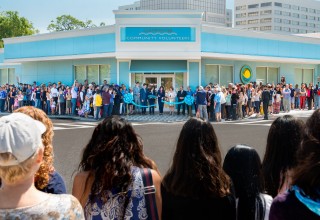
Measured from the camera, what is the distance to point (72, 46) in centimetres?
2805

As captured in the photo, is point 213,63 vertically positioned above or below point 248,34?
below

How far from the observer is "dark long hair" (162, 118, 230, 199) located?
114 inches

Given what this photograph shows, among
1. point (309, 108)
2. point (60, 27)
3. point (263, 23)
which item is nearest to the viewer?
point (309, 108)

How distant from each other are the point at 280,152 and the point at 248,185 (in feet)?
1.22

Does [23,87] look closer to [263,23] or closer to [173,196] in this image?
[173,196]

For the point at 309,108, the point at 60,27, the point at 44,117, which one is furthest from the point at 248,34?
the point at 60,27

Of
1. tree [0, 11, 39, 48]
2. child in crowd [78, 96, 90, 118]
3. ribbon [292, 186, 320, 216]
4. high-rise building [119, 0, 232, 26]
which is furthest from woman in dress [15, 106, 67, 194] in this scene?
high-rise building [119, 0, 232, 26]

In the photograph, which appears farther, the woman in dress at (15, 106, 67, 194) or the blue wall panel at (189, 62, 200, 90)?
the blue wall panel at (189, 62, 200, 90)

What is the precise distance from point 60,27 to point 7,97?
2559 inches

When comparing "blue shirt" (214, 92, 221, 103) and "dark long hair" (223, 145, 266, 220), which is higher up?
"blue shirt" (214, 92, 221, 103)

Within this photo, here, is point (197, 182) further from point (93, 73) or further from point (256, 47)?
point (256, 47)

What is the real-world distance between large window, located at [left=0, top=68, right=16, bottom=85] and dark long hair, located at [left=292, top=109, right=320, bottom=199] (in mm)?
35914

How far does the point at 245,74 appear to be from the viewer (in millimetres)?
29406

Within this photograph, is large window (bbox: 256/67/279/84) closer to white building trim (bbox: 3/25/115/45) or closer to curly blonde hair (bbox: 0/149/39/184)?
white building trim (bbox: 3/25/115/45)
